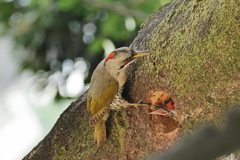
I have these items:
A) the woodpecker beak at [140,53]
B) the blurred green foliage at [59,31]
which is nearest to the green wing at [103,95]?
the woodpecker beak at [140,53]

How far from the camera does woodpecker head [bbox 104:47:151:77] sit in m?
1.35

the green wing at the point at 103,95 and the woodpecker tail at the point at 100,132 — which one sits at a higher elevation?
the green wing at the point at 103,95

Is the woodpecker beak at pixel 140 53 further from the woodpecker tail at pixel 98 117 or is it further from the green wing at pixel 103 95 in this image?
the woodpecker tail at pixel 98 117

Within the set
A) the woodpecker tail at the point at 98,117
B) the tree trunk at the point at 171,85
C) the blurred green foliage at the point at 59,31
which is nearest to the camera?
the tree trunk at the point at 171,85

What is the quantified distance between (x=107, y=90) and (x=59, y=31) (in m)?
2.00

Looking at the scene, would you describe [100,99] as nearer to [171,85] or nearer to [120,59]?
[120,59]

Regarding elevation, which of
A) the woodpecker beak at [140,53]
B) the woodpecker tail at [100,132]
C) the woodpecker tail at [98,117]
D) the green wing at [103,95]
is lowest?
the woodpecker tail at [100,132]

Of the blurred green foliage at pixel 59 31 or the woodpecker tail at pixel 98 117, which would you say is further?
the blurred green foliage at pixel 59 31

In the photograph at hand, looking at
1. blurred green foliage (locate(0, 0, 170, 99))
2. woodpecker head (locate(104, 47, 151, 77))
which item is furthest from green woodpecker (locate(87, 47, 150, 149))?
blurred green foliage (locate(0, 0, 170, 99))

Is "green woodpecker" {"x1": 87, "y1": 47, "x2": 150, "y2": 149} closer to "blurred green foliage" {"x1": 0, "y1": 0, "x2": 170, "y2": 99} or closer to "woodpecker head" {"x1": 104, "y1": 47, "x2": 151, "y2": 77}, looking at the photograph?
"woodpecker head" {"x1": 104, "y1": 47, "x2": 151, "y2": 77}

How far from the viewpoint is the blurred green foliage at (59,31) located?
2.93 metres

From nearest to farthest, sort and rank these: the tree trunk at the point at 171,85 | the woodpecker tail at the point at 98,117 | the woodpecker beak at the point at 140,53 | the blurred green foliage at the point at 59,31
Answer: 1. the tree trunk at the point at 171,85
2. the woodpecker beak at the point at 140,53
3. the woodpecker tail at the point at 98,117
4. the blurred green foliage at the point at 59,31

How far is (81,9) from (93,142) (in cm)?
184

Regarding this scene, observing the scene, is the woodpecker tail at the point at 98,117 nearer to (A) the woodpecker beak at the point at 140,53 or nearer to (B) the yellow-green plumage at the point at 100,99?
(B) the yellow-green plumage at the point at 100,99
